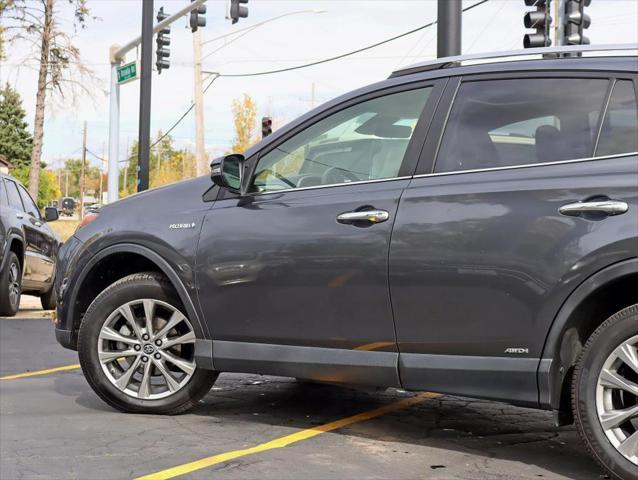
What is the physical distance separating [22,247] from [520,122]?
853 centimetres

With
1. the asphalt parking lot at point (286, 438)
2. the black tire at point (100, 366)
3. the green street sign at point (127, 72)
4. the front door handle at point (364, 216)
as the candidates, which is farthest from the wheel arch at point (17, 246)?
the green street sign at point (127, 72)

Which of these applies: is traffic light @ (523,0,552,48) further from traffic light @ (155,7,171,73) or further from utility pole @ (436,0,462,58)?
traffic light @ (155,7,171,73)

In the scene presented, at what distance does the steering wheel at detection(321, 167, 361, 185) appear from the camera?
4897 millimetres

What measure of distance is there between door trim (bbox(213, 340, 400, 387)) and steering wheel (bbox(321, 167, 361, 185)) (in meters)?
0.90

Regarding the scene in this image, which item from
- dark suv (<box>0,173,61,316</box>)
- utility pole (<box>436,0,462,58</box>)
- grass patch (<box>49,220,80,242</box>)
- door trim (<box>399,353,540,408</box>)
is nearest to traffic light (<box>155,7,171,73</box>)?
dark suv (<box>0,173,61,316</box>)

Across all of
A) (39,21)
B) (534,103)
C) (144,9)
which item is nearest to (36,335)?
(534,103)

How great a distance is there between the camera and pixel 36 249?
40.2ft

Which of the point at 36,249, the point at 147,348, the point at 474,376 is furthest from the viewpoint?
the point at 36,249

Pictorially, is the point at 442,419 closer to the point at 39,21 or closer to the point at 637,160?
the point at 637,160

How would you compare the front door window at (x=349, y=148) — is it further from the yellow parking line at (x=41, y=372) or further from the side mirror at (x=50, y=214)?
the side mirror at (x=50, y=214)

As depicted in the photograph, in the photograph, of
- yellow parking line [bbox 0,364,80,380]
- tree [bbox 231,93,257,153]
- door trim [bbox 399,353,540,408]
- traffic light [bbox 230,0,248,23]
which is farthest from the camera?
tree [bbox 231,93,257,153]

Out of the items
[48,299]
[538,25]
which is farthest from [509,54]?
[48,299]

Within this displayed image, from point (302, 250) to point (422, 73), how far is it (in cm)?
114

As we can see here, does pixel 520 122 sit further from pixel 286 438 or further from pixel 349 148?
pixel 286 438
